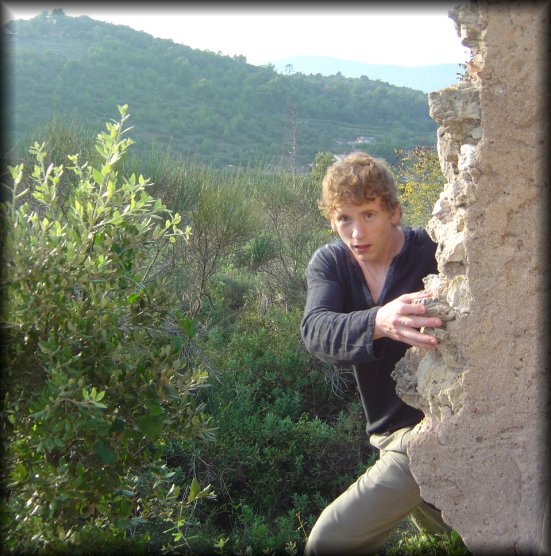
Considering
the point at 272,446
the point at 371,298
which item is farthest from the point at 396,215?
the point at 272,446

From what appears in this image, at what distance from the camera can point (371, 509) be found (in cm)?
260

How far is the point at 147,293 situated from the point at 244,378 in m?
3.04

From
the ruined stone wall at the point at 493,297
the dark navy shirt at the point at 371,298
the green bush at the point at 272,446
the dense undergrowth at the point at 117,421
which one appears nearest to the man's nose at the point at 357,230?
the dark navy shirt at the point at 371,298

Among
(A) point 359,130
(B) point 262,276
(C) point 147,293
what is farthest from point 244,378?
(A) point 359,130

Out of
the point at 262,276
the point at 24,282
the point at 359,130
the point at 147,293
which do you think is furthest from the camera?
the point at 359,130

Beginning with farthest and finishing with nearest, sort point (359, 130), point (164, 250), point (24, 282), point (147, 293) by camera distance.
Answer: point (359, 130) → point (164, 250) → point (147, 293) → point (24, 282)

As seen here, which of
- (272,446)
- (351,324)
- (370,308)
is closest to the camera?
(351,324)

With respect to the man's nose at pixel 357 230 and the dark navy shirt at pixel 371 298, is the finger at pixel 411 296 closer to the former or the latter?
the dark navy shirt at pixel 371 298

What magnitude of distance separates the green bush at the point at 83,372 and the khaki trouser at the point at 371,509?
0.65 meters

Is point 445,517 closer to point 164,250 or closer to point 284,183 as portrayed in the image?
point 164,250

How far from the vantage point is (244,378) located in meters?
5.73

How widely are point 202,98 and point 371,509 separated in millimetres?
22268

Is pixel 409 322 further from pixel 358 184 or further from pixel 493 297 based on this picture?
pixel 358 184

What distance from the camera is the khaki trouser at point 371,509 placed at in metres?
2.61
